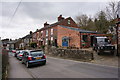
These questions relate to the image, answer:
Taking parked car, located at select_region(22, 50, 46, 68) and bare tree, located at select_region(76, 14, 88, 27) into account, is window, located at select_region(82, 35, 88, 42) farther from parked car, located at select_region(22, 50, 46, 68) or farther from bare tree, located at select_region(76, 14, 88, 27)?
bare tree, located at select_region(76, 14, 88, 27)

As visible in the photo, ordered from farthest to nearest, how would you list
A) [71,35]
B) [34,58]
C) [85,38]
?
[71,35] → [85,38] → [34,58]

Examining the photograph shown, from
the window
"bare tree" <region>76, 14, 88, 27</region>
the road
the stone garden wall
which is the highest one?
"bare tree" <region>76, 14, 88, 27</region>

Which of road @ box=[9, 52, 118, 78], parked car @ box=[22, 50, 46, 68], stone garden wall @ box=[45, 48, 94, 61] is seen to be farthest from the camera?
stone garden wall @ box=[45, 48, 94, 61]

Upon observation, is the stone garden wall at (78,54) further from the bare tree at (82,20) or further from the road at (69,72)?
the bare tree at (82,20)

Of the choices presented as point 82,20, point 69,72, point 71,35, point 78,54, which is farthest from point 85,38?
point 82,20

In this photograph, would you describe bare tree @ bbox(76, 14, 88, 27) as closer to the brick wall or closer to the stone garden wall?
the brick wall

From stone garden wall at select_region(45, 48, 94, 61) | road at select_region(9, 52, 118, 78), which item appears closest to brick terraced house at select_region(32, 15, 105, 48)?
stone garden wall at select_region(45, 48, 94, 61)

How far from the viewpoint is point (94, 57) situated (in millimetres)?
12641

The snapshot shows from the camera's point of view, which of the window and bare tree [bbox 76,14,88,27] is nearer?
the window

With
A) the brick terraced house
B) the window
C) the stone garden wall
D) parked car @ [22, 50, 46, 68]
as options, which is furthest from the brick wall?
parked car @ [22, 50, 46, 68]

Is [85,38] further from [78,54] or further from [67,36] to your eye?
[78,54]

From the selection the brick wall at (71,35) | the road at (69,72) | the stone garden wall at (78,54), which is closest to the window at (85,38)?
the brick wall at (71,35)

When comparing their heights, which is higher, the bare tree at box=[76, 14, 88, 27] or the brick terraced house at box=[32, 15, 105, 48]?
the bare tree at box=[76, 14, 88, 27]

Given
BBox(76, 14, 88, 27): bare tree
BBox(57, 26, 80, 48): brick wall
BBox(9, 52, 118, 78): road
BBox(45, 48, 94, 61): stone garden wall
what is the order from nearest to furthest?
BBox(9, 52, 118, 78): road
BBox(45, 48, 94, 61): stone garden wall
BBox(57, 26, 80, 48): brick wall
BBox(76, 14, 88, 27): bare tree
